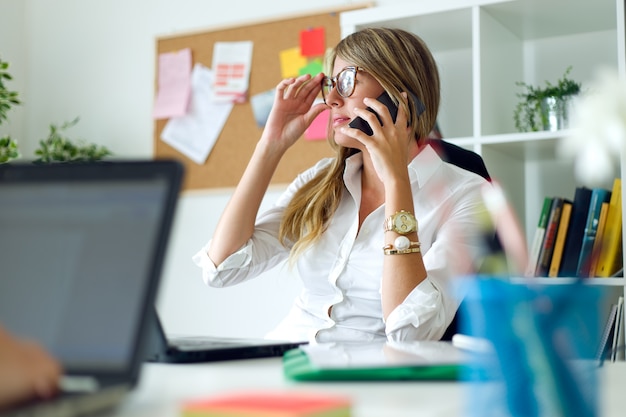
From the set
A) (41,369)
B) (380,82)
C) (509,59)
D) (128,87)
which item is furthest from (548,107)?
(41,369)

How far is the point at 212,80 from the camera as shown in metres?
3.06

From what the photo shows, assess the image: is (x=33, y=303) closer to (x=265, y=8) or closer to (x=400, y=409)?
→ (x=400, y=409)

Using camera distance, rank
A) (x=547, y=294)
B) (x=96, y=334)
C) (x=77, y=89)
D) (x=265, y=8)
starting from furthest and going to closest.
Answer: (x=77, y=89) < (x=265, y=8) < (x=96, y=334) < (x=547, y=294)

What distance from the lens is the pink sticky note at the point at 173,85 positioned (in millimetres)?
3117

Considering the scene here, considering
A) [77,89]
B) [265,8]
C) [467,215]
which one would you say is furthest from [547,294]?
[77,89]

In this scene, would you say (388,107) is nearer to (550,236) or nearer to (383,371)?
(550,236)

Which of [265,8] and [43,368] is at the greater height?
[265,8]

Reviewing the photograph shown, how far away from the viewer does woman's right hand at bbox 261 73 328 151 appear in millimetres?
1881

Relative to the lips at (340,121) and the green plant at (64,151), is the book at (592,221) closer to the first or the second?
the lips at (340,121)

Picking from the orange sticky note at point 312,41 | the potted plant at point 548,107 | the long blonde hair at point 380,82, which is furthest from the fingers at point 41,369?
the orange sticky note at point 312,41

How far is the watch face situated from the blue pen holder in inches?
39.2

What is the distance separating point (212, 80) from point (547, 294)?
2698 millimetres

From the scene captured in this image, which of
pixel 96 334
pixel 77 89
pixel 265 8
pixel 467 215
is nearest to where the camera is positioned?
pixel 96 334

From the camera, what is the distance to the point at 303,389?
710 mm
